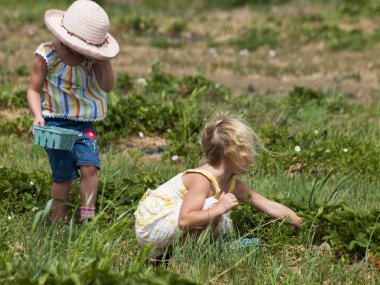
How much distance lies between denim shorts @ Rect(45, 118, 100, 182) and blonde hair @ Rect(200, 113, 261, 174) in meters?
0.83

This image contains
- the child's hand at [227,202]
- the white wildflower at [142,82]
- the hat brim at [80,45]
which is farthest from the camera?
the white wildflower at [142,82]

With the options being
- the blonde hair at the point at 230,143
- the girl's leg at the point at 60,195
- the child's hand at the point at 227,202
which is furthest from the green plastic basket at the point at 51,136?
the child's hand at the point at 227,202

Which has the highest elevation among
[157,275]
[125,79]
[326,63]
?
[157,275]

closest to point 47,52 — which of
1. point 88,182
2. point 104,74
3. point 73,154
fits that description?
point 104,74

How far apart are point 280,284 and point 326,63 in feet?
27.6

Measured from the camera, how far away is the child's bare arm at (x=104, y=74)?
16.6 feet

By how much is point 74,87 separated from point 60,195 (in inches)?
25.5

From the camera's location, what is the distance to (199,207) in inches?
166

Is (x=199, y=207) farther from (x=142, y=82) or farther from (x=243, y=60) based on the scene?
(x=243, y=60)

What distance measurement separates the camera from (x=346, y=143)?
645 centimetres

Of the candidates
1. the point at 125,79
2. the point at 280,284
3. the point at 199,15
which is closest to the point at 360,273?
the point at 280,284

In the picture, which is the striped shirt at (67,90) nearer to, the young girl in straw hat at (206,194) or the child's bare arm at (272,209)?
the young girl in straw hat at (206,194)

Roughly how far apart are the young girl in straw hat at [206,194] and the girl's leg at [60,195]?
27.9 inches

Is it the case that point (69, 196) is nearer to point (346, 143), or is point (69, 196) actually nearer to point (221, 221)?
point (221, 221)
